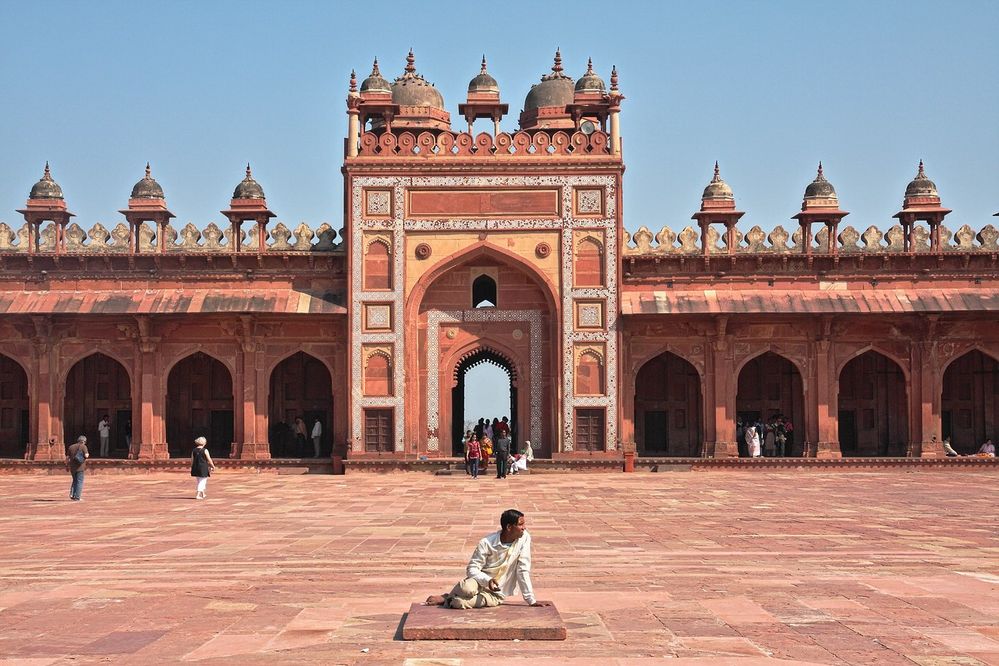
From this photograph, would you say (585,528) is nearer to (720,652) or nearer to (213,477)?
(720,652)

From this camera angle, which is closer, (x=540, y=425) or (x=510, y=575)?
(x=510, y=575)

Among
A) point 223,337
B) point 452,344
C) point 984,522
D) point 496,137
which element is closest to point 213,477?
point 223,337

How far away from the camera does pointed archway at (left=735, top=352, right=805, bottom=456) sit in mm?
29141

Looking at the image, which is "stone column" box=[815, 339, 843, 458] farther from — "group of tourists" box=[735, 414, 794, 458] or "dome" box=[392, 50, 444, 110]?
"dome" box=[392, 50, 444, 110]

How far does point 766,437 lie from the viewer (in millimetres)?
28656

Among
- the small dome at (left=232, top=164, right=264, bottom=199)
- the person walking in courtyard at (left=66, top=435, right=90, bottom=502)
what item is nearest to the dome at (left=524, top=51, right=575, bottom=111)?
the small dome at (left=232, top=164, right=264, bottom=199)

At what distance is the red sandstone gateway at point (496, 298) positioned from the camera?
87.9 ft

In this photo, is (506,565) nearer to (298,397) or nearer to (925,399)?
(925,399)

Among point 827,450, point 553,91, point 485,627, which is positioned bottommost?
point 485,627

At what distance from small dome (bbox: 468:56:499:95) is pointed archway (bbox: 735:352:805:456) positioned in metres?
9.21

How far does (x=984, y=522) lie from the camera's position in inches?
573

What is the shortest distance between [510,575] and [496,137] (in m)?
20.0

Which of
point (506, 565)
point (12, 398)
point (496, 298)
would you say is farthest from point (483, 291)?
point (506, 565)

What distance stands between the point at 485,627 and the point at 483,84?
24341mm
